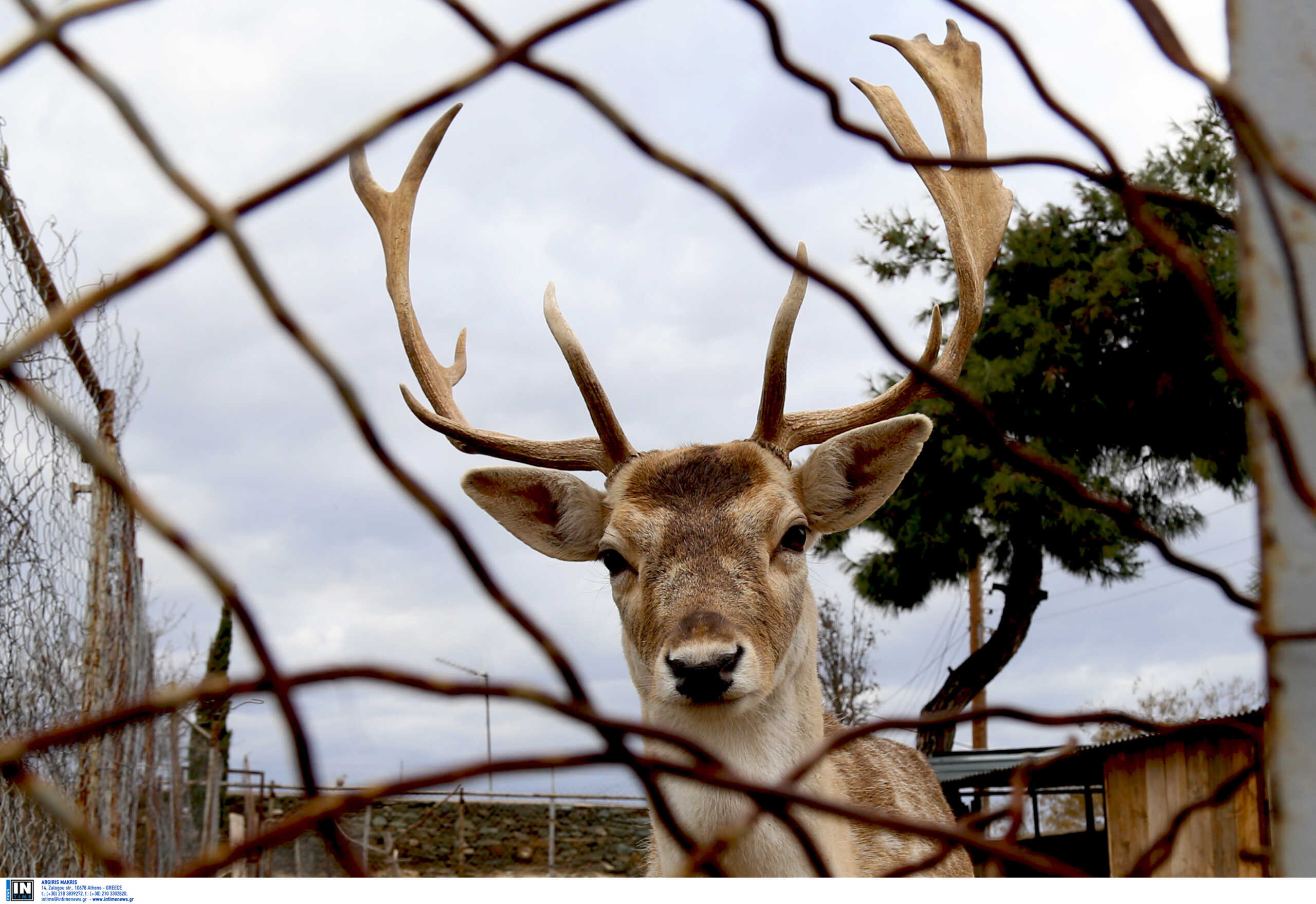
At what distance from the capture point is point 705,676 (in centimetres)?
192

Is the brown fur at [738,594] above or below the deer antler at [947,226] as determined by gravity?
below

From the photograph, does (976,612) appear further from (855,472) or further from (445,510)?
(445,510)

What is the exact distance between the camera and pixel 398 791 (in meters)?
0.56

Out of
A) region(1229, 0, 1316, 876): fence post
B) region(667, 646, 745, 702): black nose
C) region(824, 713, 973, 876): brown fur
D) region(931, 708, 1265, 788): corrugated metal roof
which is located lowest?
region(931, 708, 1265, 788): corrugated metal roof

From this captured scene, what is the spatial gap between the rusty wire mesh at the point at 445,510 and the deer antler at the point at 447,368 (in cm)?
219

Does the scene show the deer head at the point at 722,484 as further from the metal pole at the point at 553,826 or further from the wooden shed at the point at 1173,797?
the metal pole at the point at 553,826

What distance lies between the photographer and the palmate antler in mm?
2869

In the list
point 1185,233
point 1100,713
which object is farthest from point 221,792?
point 1100,713

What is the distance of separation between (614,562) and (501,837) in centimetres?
1221

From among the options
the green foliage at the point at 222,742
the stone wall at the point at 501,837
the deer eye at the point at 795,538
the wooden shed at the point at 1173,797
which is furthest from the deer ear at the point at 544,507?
the stone wall at the point at 501,837

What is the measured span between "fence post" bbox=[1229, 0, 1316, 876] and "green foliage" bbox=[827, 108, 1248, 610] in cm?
906

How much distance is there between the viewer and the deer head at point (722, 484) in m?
2.11

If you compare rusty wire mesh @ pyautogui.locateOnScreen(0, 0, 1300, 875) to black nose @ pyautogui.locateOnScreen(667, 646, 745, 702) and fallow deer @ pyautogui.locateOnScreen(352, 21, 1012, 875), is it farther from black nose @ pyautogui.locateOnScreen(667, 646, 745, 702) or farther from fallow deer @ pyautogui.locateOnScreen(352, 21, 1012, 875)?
black nose @ pyautogui.locateOnScreen(667, 646, 745, 702)

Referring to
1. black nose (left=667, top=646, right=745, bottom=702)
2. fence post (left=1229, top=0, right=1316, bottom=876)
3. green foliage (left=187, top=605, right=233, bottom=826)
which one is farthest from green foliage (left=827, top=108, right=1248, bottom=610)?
fence post (left=1229, top=0, right=1316, bottom=876)
